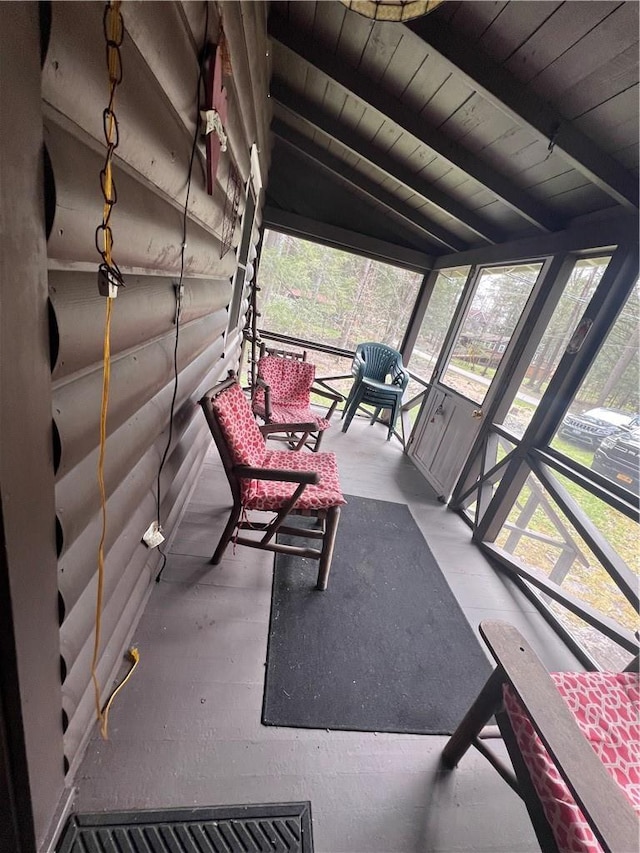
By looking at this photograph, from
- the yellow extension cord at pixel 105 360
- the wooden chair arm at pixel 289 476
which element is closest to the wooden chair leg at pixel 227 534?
the wooden chair arm at pixel 289 476

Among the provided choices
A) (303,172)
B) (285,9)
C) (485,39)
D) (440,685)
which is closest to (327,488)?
(440,685)

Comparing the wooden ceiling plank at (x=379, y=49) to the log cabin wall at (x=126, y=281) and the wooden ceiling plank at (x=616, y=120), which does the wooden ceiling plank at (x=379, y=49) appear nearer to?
the log cabin wall at (x=126, y=281)

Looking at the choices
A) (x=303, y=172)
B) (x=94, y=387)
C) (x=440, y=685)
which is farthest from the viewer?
(x=303, y=172)

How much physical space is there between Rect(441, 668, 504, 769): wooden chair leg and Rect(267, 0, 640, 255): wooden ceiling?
2.03 metres

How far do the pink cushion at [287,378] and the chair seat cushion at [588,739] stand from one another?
96.0 inches

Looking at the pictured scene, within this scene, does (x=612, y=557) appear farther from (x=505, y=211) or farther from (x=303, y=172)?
(x=303, y=172)

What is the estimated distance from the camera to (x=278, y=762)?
106cm

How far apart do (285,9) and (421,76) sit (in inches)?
28.4

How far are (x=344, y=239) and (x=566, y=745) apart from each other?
4.10 meters

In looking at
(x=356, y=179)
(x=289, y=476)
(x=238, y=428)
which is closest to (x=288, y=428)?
(x=238, y=428)

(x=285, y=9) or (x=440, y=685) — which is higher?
(x=285, y=9)

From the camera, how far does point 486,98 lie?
4.55 ft

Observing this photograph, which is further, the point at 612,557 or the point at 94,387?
the point at 612,557

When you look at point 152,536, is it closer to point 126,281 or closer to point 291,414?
point 126,281
